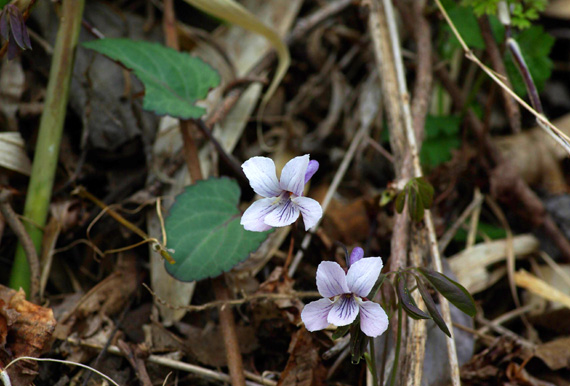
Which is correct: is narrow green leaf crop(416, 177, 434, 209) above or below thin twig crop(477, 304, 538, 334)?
above

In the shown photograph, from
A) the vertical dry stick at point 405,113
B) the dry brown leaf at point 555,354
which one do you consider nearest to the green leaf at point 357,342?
the vertical dry stick at point 405,113

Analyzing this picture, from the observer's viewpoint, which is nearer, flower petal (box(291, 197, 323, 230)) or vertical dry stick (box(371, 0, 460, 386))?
flower petal (box(291, 197, 323, 230))

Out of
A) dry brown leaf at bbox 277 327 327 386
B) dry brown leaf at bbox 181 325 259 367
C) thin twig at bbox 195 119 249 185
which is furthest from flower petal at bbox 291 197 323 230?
thin twig at bbox 195 119 249 185

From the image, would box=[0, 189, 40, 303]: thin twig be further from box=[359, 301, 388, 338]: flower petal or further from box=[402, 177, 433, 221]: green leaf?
box=[402, 177, 433, 221]: green leaf

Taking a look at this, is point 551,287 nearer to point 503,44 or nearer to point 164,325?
point 503,44

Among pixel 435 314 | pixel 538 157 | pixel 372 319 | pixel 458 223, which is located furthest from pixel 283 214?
pixel 538 157

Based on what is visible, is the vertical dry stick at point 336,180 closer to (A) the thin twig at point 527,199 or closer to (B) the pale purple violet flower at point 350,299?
(A) the thin twig at point 527,199
